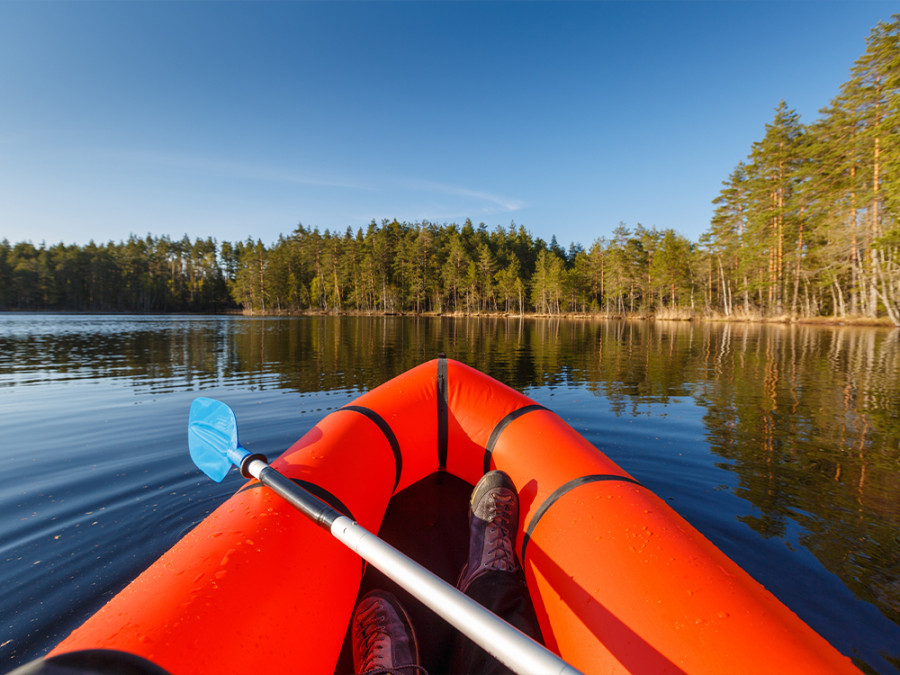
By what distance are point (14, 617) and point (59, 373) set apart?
11488mm

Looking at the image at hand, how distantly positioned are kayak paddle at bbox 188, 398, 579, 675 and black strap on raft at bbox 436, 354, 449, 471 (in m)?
1.25

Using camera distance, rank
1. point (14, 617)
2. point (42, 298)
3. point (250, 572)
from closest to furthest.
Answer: point (250, 572), point (14, 617), point (42, 298)

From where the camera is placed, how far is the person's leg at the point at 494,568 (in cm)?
184

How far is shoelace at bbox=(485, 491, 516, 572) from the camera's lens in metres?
2.11

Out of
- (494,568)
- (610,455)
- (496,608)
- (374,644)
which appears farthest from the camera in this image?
(610,455)

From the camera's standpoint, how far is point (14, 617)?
7.02 feet

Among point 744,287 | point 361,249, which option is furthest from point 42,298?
point 744,287

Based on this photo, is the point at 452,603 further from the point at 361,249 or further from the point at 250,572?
the point at 361,249

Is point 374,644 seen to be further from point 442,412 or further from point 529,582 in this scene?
point 442,412

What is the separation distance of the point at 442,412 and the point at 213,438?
1539 millimetres

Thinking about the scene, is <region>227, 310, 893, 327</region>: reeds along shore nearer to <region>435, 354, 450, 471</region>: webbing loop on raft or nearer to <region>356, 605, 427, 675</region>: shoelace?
<region>435, 354, 450, 471</region>: webbing loop on raft

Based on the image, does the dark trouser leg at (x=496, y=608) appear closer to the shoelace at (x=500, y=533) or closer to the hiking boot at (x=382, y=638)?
the shoelace at (x=500, y=533)

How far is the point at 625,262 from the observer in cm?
5125

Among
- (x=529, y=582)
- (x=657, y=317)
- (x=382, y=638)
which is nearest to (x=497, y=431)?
(x=529, y=582)
